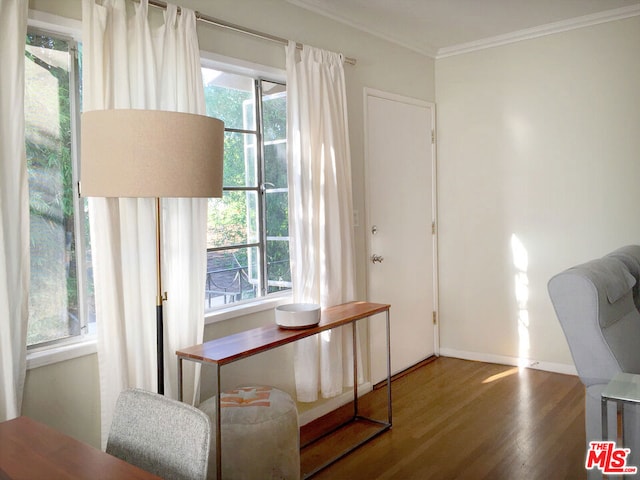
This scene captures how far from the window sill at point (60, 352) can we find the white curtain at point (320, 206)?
1.21m

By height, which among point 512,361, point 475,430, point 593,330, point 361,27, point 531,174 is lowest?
point 475,430

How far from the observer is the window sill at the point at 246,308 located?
9.31ft

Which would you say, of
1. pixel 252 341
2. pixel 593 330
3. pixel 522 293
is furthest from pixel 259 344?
pixel 522 293

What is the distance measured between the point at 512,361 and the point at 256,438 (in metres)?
2.73

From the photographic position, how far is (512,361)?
14.4ft

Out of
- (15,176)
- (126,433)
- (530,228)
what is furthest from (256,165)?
(530,228)

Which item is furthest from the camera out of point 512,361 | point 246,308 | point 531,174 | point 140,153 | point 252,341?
point 512,361

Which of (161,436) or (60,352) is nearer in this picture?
(161,436)

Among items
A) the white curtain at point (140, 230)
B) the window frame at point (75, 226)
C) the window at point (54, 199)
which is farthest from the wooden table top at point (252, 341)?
the window at point (54, 199)

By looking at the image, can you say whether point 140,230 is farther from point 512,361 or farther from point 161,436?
point 512,361

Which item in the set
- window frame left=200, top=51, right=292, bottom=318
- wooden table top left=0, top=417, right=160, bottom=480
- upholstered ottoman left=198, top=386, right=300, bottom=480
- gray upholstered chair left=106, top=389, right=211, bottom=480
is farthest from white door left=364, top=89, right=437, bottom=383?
wooden table top left=0, top=417, right=160, bottom=480

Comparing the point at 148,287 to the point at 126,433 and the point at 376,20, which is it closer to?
the point at 126,433

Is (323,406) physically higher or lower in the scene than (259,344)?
lower

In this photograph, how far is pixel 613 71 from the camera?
151 inches
